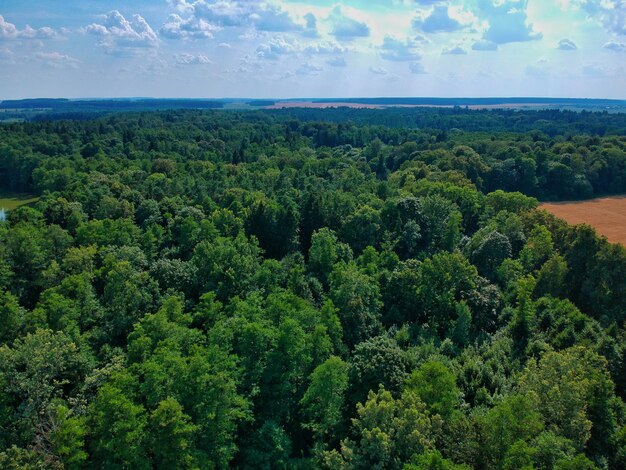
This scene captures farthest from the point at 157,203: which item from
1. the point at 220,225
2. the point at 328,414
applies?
the point at 328,414

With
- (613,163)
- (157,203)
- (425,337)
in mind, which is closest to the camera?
(425,337)

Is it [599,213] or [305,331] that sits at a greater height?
[305,331]

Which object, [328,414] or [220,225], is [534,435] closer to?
[328,414]

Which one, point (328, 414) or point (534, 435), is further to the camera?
point (328, 414)

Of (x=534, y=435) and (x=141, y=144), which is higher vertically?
(x=141, y=144)

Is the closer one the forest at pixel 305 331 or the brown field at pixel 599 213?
the forest at pixel 305 331
